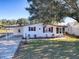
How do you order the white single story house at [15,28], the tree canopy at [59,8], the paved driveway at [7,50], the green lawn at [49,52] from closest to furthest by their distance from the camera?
the paved driveway at [7,50] → the green lawn at [49,52] → the tree canopy at [59,8] → the white single story house at [15,28]

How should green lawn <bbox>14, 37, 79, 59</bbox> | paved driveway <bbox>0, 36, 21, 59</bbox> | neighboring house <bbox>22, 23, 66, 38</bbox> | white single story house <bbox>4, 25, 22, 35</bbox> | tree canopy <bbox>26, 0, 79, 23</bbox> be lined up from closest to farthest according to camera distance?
paved driveway <bbox>0, 36, 21, 59</bbox> → green lawn <bbox>14, 37, 79, 59</bbox> → tree canopy <bbox>26, 0, 79, 23</bbox> → neighboring house <bbox>22, 23, 66, 38</bbox> → white single story house <bbox>4, 25, 22, 35</bbox>

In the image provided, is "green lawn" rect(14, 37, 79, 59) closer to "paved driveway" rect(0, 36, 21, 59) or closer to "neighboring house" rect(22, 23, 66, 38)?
"paved driveway" rect(0, 36, 21, 59)

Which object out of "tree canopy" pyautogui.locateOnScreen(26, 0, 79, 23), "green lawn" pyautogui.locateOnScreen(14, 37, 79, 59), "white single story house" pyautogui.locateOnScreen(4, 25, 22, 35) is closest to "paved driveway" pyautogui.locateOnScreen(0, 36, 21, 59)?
"green lawn" pyautogui.locateOnScreen(14, 37, 79, 59)

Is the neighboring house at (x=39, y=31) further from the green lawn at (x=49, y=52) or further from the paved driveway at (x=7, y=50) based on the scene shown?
the green lawn at (x=49, y=52)

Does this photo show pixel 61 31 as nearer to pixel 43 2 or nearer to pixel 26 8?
pixel 26 8

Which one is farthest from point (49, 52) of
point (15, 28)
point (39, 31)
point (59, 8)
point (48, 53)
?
point (15, 28)

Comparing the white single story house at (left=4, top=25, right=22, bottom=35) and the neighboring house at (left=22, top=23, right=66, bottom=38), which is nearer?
the neighboring house at (left=22, top=23, right=66, bottom=38)

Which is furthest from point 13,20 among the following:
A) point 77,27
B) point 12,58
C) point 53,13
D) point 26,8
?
point 12,58

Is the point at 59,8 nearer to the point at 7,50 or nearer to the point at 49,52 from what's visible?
the point at 49,52

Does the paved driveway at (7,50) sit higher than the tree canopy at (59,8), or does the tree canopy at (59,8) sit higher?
the tree canopy at (59,8)

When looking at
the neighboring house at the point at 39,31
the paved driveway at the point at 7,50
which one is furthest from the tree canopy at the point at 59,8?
the neighboring house at the point at 39,31

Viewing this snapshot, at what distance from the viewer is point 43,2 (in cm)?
2209

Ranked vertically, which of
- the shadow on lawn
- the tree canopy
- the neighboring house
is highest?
the tree canopy

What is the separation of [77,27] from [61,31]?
396cm
